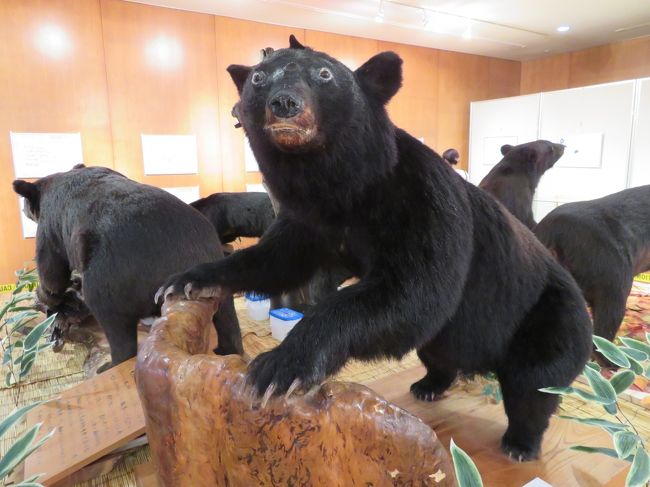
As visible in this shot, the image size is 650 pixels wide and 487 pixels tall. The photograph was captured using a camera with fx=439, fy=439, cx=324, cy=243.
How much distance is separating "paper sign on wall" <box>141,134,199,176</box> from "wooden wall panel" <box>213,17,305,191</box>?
0.35m

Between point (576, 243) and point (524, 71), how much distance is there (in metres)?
6.36

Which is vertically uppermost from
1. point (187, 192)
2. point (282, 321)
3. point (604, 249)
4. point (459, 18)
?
point (459, 18)

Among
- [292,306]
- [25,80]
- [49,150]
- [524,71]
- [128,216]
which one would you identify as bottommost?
[292,306]

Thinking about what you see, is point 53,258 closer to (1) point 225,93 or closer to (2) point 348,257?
(2) point 348,257

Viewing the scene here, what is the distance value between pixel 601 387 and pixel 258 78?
3.39ft

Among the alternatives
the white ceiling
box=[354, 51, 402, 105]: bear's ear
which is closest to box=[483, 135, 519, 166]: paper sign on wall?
the white ceiling

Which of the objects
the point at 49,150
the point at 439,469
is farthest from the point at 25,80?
the point at 439,469

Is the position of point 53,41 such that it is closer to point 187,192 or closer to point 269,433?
point 187,192

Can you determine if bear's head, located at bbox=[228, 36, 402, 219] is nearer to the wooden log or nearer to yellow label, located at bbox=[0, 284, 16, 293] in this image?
the wooden log

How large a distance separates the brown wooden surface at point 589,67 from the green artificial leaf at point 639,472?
7.03 meters

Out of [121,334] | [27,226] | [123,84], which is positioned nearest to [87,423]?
[121,334]

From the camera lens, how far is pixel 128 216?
5.42ft

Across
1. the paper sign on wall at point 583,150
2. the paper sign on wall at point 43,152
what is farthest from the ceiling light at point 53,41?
the paper sign on wall at point 583,150

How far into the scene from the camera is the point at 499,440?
4.32 feet
